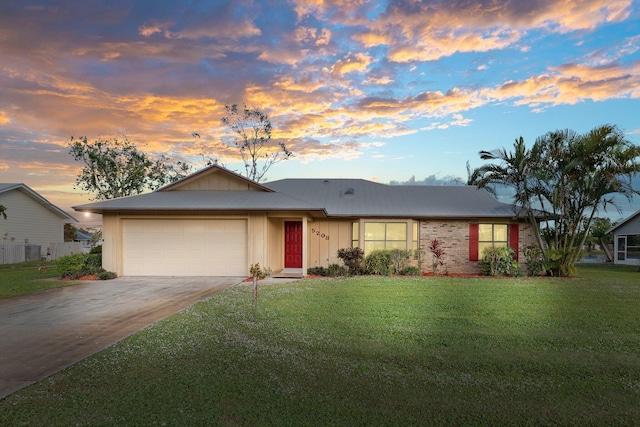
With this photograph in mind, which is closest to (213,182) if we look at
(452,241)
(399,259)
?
(399,259)

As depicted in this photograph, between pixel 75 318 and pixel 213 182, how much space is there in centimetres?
1012

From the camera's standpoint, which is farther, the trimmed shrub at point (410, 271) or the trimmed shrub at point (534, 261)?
the trimmed shrub at point (534, 261)

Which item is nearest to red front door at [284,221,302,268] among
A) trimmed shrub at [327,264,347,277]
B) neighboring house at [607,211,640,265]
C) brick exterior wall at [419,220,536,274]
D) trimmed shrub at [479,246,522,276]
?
trimmed shrub at [327,264,347,277]

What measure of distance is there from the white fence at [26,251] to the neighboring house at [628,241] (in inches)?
1621

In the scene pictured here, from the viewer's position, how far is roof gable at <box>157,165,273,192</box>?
17.7 meters

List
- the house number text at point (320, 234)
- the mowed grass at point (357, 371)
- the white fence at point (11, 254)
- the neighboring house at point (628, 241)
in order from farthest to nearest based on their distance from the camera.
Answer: the neighboring house at point (628, 241) < the white fence at point (11, 254) < the house number text at point (320, 234) < the mowed grass at point (357, 371)

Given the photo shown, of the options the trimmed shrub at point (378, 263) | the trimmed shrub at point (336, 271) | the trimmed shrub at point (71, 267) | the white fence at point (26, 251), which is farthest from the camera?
the white fence at point (26, 251)

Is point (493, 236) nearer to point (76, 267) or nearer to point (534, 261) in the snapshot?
point (534, 261)

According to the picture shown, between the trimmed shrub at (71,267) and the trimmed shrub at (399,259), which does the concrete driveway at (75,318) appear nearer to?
the trimmed shrub at (71,267)

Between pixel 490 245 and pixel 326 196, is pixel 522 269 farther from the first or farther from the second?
pixel 326 196

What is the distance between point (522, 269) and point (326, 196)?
366 inches

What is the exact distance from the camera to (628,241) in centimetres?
2917

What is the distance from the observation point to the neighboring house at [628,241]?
2841 centimetres

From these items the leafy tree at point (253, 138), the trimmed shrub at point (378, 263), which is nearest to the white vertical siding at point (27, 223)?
the leafy tree at point (253, 138)
